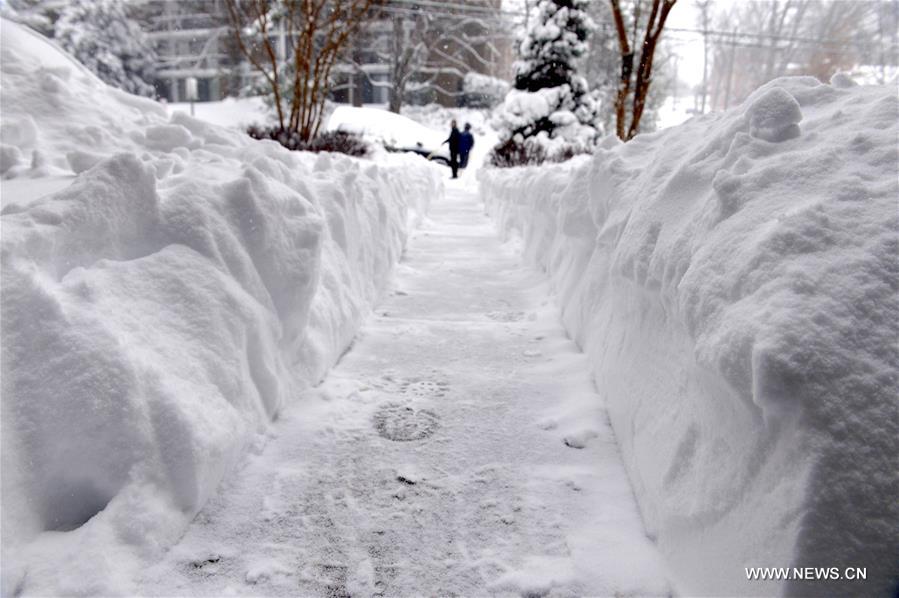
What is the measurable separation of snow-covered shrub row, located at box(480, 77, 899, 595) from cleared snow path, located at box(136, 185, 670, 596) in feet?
0.61

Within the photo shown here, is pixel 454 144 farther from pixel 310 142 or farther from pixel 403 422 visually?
pixel 403 422

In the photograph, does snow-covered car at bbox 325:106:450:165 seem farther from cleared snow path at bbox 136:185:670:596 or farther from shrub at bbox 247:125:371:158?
cleared snow path at bbox 136:185:670:596

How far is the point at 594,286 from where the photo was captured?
3.00m

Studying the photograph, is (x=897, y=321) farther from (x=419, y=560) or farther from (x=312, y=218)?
(x=312, y=218)

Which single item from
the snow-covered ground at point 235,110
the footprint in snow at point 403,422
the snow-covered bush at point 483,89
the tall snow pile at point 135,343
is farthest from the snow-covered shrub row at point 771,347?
the snow-covered bush at point 483,89

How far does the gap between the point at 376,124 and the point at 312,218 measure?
18103 mm

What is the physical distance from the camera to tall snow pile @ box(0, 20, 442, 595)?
1.43 meters

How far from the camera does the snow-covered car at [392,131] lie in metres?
18.8

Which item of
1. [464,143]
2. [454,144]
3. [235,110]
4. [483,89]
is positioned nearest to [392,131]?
[464,143]

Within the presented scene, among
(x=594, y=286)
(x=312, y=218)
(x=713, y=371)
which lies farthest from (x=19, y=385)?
(x=594, y=286)

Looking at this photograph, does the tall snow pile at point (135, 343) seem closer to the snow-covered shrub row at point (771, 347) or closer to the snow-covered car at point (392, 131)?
the snow-covered shrub row at point (771, 347)

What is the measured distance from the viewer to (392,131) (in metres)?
20.0

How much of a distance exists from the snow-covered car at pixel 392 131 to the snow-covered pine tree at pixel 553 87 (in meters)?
3.75

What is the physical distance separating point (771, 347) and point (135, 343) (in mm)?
1607
